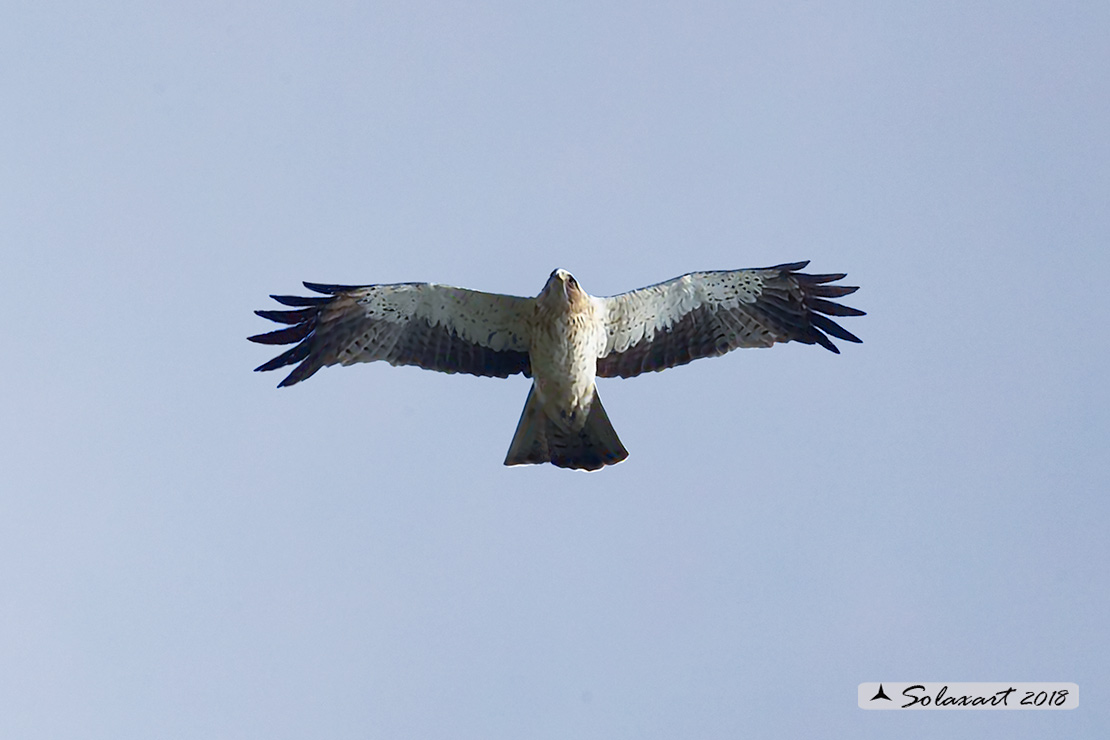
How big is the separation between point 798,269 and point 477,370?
302 centimetres

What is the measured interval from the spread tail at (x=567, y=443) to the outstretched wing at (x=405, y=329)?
1.65 ft

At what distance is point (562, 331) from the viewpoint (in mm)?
8492

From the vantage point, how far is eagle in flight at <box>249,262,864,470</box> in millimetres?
8641

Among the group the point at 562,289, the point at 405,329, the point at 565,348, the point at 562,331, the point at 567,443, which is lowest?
the point at 567,443

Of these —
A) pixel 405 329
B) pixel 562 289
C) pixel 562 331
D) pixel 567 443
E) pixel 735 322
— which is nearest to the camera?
pixel 562 289

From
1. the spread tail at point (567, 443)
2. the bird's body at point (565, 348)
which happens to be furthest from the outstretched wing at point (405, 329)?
the spread tail at point (567, 443)

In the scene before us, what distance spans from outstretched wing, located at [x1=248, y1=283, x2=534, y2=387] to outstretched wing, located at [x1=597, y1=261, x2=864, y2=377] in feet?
3.10

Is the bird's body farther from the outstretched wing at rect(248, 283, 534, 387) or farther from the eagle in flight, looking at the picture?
the outstretched wing at rect(248, 283, 534, 387)

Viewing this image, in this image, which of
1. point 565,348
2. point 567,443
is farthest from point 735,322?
point 567,443

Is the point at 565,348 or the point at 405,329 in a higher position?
the point at 405,329

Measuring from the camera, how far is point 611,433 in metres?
8.78

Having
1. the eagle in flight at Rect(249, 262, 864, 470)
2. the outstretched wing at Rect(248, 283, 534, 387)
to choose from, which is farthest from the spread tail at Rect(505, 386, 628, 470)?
the outstretched wing at Rect(248, 283, 534, 387)

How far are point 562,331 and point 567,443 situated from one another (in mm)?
1020

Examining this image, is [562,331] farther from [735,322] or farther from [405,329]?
[735,322]
